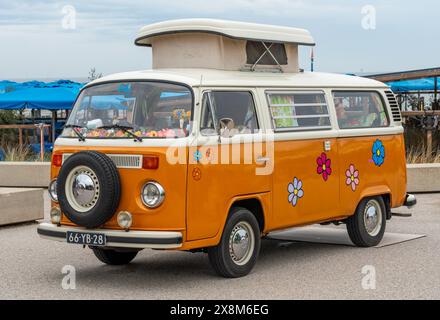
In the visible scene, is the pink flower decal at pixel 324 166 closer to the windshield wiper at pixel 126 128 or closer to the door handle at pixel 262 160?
the door handle at pixel 262 160

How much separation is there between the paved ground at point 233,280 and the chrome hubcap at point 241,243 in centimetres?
23

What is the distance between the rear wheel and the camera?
406 inches

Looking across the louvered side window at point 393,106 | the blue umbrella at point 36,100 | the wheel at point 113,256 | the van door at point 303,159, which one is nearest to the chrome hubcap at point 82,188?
the wheel at point 113,256

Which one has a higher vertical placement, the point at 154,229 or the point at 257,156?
the point at 257,156

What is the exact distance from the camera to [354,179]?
11.3m

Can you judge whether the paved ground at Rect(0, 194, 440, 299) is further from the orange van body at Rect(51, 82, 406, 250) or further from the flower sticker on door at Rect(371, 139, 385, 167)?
the flower sticker on door at Rect(371, 139, 385, 167)

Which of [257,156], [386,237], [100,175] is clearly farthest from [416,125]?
[100,175]

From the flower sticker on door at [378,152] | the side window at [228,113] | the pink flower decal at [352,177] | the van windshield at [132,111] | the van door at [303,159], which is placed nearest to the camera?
the van windshield at [132,111]

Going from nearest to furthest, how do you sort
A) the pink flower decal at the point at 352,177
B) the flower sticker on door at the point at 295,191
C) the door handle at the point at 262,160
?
the door handle at the point at 262,160, the flower sticker on door at the point at 295,191, the pink flower decal at the point at 352,177

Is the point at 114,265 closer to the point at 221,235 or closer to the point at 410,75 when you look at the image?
the point at 221,235

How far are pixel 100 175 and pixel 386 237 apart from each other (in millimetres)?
5077

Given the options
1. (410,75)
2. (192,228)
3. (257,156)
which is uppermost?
(410,75)

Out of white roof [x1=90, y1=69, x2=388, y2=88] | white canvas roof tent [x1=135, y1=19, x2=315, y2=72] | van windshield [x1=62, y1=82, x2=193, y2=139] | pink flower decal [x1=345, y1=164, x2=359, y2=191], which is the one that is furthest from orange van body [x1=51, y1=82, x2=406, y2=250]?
white canvas roof tent [x1=135, y1=19, x2=315, y2=72]

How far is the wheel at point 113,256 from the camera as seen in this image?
33.8ft
